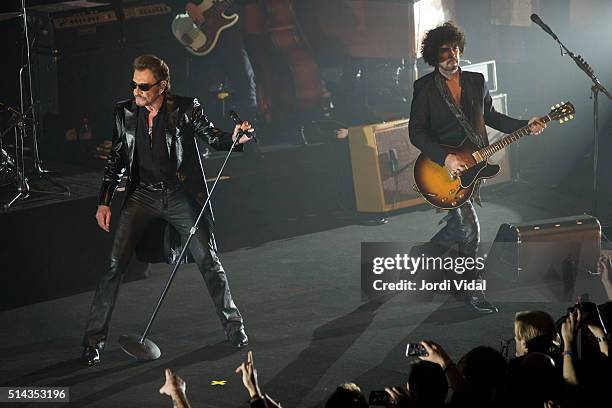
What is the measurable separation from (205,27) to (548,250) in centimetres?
464

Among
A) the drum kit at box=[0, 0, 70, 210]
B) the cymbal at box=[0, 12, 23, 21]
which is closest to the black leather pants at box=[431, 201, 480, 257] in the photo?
the drum kit at box=[0, 0, 70, 210]

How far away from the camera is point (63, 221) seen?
35.6ft

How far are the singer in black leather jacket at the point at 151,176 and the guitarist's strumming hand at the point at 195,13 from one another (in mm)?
4348

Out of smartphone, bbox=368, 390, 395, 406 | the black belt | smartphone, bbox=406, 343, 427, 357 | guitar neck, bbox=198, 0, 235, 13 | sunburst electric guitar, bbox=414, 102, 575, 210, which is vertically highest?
guitar neck, bbox=198, 0, 235, 13

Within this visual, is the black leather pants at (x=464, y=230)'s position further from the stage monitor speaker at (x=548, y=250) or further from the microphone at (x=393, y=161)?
the microphone at (x=393, y=161)

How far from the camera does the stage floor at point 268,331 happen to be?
8273 millimetres

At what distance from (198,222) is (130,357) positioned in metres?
1.07

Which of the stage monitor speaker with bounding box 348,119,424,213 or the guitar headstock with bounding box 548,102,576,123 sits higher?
the guitar headstock with bounding box 548,102,576,123

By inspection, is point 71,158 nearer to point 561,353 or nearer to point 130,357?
point 130,357

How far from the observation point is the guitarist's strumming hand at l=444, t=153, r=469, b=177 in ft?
31.1

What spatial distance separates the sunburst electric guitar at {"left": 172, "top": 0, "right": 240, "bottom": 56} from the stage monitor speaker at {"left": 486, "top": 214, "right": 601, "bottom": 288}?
13.4 ft

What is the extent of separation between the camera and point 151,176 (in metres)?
8.84

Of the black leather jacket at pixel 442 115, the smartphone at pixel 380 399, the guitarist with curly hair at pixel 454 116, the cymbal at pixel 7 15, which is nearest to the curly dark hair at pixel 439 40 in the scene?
the guitarist with curly hair at pixel 454 116

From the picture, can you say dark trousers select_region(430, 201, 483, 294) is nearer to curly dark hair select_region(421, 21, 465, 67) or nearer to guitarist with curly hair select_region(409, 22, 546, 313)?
guitarist with curly hair select_region(409, 22, 546, 313)
